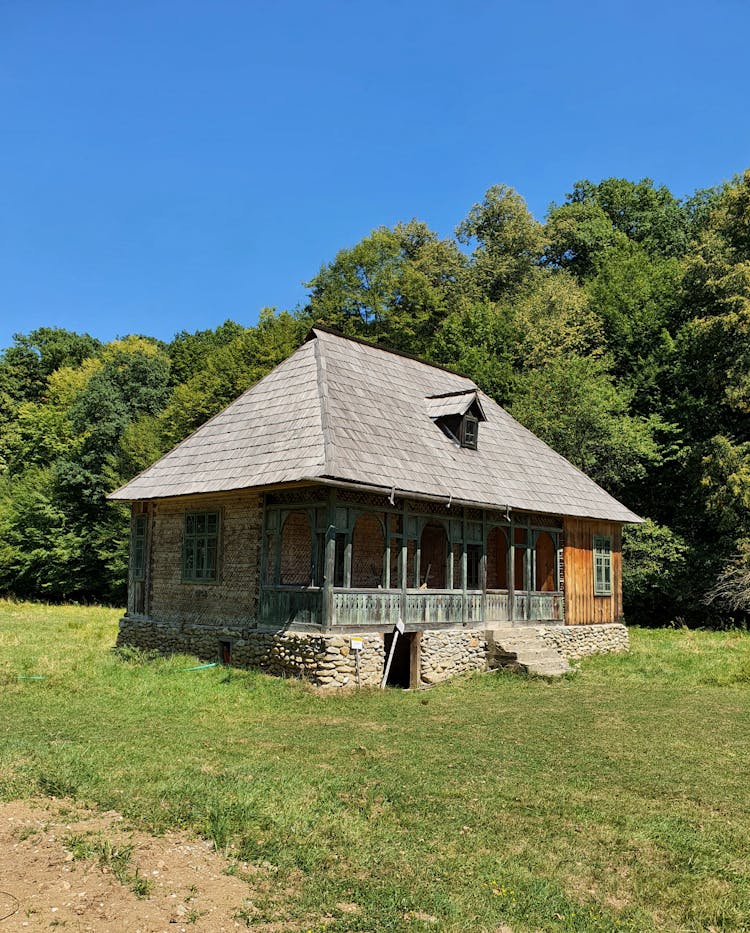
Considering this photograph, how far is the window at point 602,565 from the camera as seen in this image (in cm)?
2328

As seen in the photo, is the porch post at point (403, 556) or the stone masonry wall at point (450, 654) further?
the stone masonry wall at point (450, 654)

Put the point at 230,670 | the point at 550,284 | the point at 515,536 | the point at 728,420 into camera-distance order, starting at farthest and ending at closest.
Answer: the point at 550,284 → the point at 728,420 → the point at 515,536 → the point at 230,670

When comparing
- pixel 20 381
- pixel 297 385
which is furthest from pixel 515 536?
pixel 20 381

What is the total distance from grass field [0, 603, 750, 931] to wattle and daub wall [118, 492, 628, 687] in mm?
714

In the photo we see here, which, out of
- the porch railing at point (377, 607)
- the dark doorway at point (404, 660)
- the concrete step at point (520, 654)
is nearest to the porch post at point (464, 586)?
the porch railing at point (377, 607)

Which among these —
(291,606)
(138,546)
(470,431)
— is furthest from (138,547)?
(470,431)

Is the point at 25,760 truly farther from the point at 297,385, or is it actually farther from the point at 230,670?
the point at 297,385

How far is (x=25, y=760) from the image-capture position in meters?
9.17

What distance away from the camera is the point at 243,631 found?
1630 centimetres

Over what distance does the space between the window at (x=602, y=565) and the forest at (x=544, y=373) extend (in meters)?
6.08

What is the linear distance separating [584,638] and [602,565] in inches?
105

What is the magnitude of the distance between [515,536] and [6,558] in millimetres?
29180

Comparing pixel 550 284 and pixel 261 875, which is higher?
pixel 550 284

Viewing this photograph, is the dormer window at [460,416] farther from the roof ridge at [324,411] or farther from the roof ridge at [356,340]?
the roof ridge at [324,411]
